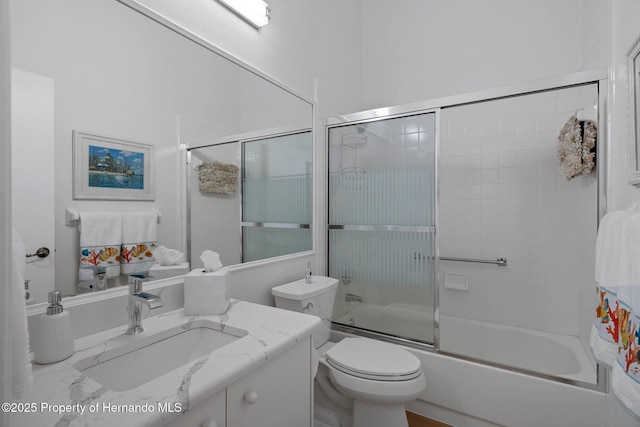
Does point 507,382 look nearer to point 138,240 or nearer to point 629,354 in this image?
point 629,354

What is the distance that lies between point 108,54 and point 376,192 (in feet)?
4.94

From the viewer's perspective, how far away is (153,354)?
0.98 metres

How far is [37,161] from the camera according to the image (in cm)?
89

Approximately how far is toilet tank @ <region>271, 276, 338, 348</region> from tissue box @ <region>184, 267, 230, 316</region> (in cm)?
49

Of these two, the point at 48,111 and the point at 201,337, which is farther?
the point at 201,337

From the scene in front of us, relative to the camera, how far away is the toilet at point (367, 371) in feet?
4.67

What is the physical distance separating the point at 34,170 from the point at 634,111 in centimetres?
189

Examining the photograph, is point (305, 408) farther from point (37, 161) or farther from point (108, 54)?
point (108, 54)

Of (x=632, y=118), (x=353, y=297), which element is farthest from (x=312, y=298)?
(x=632, y=118)

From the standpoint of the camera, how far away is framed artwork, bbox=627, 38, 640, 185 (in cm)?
103

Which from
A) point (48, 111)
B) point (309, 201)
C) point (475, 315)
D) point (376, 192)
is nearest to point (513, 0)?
point (376, 192)

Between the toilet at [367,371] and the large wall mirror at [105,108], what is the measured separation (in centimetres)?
44

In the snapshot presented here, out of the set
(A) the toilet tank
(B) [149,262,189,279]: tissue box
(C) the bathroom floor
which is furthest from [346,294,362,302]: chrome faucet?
(B) [149,262,189,279]: tissue box

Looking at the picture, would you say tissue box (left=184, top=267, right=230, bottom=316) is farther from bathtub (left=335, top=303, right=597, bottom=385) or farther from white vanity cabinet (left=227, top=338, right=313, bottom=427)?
bathtub (left=335, top=303, right=597, bottom=385)
